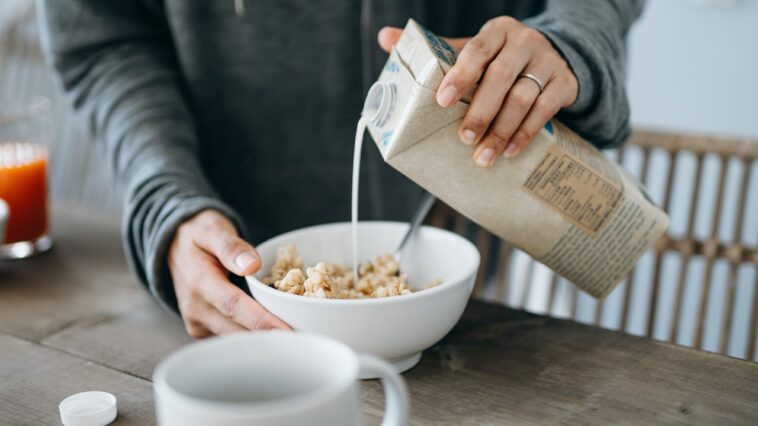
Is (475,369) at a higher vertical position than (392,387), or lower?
lower

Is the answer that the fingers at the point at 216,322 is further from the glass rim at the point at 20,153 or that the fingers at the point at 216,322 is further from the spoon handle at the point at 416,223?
the glass rim at the point at 20,153

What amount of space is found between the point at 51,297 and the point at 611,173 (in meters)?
0.69

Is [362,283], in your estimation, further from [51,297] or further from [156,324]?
[51,297]

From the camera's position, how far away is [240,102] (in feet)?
3.87

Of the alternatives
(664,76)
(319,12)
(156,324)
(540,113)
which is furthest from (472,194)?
(664,76)

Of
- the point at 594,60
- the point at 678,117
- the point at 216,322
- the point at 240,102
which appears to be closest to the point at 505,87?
the point at 594,60

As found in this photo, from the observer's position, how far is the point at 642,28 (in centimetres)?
190

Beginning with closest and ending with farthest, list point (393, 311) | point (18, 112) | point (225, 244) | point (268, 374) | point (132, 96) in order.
Answer: point (268, 374) → point (393, 311) → point (225, 244) → point (132, 96) → point (18, 112)

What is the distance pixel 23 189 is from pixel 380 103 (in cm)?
70

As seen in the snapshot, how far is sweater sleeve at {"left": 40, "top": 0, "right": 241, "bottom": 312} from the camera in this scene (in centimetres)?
92

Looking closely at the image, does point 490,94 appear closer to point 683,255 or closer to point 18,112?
point 683,255

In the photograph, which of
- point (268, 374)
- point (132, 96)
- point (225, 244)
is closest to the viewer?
point (268, 374)

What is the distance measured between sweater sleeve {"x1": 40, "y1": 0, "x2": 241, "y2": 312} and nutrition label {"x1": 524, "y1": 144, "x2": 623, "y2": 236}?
364 millimetres

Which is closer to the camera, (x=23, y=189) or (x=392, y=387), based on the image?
(x=392, y=387)
